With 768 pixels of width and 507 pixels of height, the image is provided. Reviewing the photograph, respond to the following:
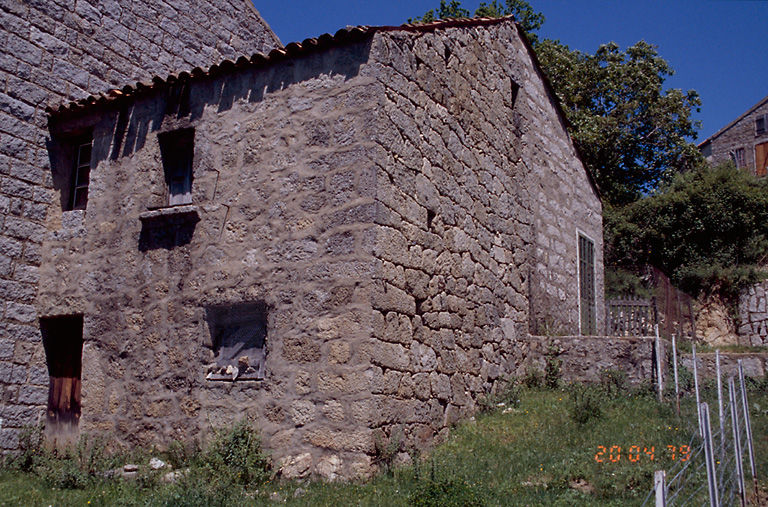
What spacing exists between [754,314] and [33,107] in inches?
604

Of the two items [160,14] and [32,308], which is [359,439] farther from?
[160,14]

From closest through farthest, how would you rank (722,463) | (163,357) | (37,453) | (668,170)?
(722,463) → (163,357) → (37,453) → (668,170)

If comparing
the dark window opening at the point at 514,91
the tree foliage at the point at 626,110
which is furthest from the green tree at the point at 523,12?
the dark window opening at the point at 514,91

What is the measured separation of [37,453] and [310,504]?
4.44m

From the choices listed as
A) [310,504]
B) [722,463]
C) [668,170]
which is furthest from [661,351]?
[668,170]

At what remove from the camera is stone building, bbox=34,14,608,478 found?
671cm

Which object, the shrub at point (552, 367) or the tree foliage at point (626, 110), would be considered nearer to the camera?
the shrub at point (552, 367)

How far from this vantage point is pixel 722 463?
534 centimetres

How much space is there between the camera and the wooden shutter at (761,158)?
88.1 ft

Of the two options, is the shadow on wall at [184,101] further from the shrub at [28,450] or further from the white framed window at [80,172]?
the shrub at [28,450]

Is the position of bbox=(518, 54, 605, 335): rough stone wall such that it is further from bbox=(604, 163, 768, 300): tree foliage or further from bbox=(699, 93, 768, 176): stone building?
bbox=(699, 93, 768, 176): stone building

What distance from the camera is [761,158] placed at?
27.2m

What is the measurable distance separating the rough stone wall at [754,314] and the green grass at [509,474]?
29.1 feet

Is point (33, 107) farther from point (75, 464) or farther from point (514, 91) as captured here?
point (514, 91)
